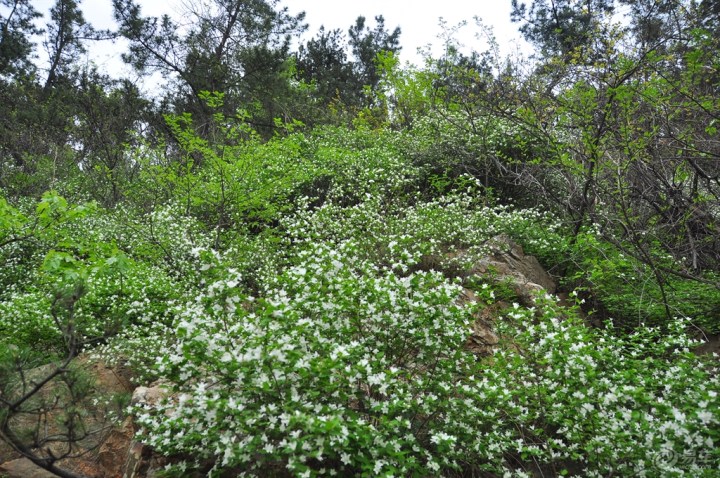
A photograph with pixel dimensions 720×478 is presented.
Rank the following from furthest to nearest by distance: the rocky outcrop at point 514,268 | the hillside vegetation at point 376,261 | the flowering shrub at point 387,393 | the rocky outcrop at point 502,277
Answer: the rocky outcrop at point 514,268, the rocky outcrop at point 502,277, the hillside vegetation at point 376,261, the flowering shrub at point 387,393

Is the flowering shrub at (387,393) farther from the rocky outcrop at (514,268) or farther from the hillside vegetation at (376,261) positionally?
the rocky outcrop at (514,268)

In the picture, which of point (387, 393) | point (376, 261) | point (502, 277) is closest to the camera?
point (387, 393)

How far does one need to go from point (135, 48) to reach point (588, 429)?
51.0 ft

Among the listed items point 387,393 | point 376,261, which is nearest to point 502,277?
point 376,261

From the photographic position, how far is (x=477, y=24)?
8859mm

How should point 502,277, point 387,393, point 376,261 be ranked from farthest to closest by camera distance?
point 502,277, point 376,261, point 387,393

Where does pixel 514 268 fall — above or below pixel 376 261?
above

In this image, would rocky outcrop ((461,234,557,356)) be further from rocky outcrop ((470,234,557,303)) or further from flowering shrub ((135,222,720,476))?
flowering shrub ((135,222,720,476))

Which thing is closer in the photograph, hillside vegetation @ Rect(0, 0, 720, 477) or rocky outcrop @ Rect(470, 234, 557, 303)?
hillside vegetation @ Rect(0, 0, 720, 477)

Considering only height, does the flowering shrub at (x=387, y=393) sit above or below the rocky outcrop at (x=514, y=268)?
below

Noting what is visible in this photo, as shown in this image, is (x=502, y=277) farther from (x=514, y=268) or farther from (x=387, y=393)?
(x=387, y=393)

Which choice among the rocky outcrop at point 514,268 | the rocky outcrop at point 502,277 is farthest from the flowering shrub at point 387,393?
the rocky outcrop at point 514,268

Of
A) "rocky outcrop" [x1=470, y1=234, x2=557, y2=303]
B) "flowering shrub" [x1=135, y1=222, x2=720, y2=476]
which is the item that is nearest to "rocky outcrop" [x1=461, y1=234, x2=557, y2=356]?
"rocky outcrop" [x1=470, y1=234, x2=557, y2=303]

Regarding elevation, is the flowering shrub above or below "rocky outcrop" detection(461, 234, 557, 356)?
below
